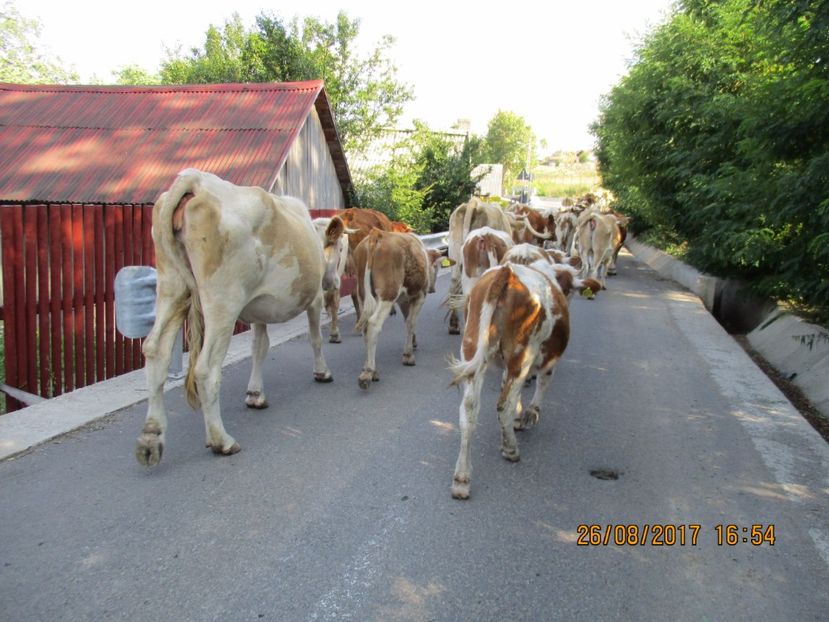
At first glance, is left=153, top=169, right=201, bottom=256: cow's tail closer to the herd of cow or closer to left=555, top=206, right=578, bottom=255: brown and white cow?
the herd of cow

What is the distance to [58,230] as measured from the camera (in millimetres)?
6074

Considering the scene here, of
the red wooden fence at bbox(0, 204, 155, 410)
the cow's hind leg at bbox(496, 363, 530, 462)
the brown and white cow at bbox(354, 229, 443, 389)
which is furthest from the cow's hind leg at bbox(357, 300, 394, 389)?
the red wooden fence at bbox(0, 204, 155, 410)

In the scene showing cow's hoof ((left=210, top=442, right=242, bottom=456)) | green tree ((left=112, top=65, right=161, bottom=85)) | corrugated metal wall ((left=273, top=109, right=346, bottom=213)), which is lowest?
cow's hoof ((left=210, top=442, right=242, bottom=456))

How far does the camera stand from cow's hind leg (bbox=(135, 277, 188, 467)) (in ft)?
14.1

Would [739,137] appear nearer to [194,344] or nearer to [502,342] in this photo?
[502,342]

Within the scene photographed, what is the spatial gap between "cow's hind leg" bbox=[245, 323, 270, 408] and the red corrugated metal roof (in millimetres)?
7913

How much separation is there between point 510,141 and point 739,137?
91.7 meters

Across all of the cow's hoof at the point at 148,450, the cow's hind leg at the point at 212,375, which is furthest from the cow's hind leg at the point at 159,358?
the cow's hind leg at the point at 212,375

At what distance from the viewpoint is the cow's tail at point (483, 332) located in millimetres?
4266

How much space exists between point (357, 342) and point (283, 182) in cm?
756

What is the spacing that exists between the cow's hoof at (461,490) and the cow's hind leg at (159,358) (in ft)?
6.55

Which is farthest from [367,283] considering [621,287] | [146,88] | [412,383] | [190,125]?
[146,88]

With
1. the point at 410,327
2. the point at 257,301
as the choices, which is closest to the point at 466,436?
the point at 257,301

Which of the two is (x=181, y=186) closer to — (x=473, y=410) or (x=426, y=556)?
(x=473, y=410)
